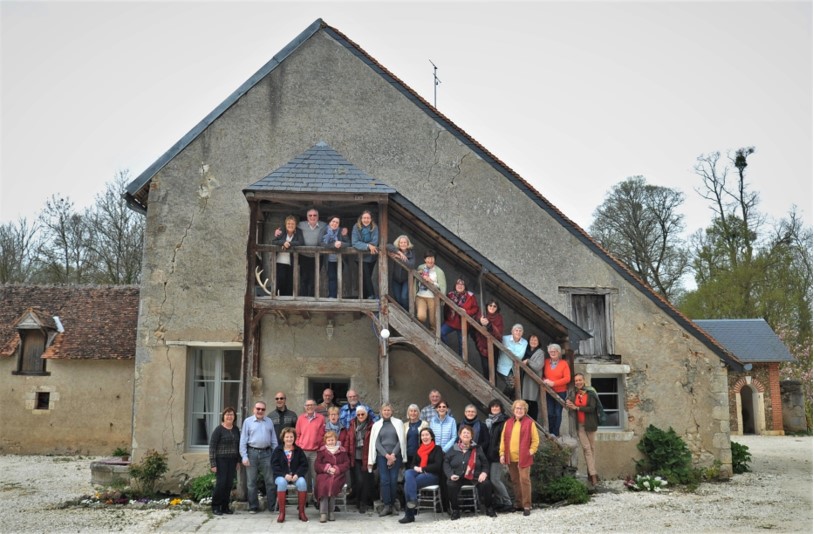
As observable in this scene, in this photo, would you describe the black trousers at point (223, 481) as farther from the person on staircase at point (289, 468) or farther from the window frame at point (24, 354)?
the window frame at point (24, 354)

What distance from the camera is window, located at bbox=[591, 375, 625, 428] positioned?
12.0 meters

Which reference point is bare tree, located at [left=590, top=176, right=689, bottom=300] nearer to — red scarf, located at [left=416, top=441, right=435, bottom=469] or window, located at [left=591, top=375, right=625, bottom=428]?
window, located at [left=591, top=375, right=625, bottom=428]

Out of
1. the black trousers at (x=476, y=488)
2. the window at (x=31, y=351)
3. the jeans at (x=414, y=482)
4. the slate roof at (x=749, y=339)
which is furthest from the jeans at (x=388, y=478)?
the slate roof at (x=749, y=339)

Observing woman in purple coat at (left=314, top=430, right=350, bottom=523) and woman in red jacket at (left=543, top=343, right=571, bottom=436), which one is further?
woman in red jacket at (left=543, top=343, right=571, bottom=436)

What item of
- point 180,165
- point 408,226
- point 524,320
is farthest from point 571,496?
point 180,165

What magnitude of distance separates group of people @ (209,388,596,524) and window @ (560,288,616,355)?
3012 mm

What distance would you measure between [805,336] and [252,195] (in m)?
24.7

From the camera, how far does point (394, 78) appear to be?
477 inches

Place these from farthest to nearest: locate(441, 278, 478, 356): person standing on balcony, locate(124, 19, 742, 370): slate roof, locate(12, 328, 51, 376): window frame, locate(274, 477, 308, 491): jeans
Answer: locate(12, 328, 51, 376): window frame, locate(124, 19, 742, 370): slate roof, locate(441, 278, 478, 356): person standing on balcony, locate(274, 477, 308, 491): jeans

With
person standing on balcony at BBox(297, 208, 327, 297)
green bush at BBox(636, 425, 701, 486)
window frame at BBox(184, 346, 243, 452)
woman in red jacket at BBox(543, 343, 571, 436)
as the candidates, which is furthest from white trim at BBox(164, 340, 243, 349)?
green bush at BBox(636, 425, 701, 486)

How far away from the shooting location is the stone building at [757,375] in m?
23.3

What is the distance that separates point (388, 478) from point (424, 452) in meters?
0.59

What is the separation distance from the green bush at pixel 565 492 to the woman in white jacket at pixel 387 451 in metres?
2.11

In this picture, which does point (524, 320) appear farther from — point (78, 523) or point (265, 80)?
point (78, 523)
